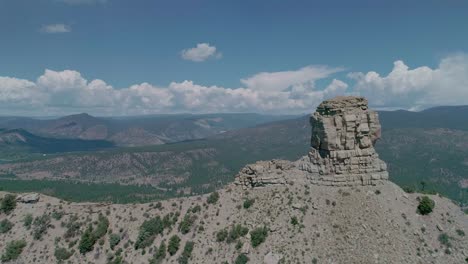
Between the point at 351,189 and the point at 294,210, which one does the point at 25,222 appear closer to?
the point at 294,210

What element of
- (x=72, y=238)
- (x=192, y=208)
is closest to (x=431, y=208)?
(x=192, y=208)

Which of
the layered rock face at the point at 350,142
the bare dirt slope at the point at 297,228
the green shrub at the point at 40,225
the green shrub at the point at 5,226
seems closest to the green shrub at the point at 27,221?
the bare dirt slope at the point at 297,228

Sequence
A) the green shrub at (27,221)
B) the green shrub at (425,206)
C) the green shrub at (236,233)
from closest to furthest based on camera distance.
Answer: the green shrub at (425,206) < the green shrub at (236,233) < the green shrub at (27,221)

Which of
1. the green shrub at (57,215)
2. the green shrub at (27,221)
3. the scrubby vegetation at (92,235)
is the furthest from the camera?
the green shrub at (57,215)

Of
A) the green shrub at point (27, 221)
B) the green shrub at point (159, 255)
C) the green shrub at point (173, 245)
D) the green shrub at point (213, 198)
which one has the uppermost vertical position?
the green shrub at point (213, 198)

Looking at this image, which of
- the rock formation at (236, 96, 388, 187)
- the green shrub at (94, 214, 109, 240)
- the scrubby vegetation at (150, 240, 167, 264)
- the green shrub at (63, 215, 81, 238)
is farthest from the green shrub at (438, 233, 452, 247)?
the green shrub at (63, 215, 81, 238)

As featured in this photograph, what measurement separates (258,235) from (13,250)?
51.0 meters

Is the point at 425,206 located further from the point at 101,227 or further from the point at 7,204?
the point at 7,204

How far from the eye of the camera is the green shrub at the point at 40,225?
70812 millimetres

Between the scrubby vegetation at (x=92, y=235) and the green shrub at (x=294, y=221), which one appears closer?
the green shrub at (x=294, y=221)

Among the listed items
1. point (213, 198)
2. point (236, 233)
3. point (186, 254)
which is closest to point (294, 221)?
point (236, 233)

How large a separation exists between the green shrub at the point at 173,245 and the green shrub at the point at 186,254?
1844 millimetres

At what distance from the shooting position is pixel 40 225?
72.7 metres

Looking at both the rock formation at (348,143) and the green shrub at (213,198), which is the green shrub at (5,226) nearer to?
the green shrub at (213,198)
